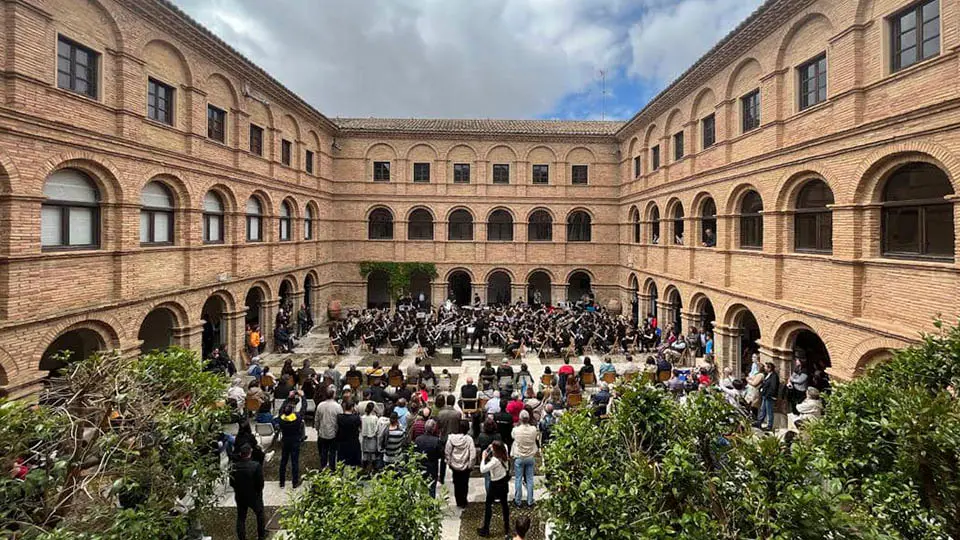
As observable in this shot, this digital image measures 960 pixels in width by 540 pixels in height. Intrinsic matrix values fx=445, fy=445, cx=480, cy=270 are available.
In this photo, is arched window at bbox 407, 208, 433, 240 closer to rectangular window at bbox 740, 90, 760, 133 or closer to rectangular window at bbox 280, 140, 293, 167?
rectangular window at bbox 280, 140, 293, 167

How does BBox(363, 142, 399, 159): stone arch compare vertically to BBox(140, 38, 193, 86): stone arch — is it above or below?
above

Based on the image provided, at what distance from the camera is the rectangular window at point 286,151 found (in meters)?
21.7

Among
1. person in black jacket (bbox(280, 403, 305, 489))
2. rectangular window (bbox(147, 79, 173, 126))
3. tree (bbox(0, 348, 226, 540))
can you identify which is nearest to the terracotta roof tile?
rectangular window (bbox(147, 79, 173, 126))

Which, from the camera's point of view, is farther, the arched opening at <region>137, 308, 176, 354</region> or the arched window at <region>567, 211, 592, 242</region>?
the arched window at <region>567, 211, 592, 242</region>

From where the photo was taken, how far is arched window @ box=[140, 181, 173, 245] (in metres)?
13.4

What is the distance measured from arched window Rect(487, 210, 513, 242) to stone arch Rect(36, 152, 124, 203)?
754 inches

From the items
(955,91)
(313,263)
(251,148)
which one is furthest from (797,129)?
(313,263)

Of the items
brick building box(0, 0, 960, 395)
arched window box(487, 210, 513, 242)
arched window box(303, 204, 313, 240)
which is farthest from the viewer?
arched window box(487, 210, 513, 242)

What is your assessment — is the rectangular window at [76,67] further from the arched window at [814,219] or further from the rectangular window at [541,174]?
the rectangular window at [541,174]

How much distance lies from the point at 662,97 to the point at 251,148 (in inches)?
727

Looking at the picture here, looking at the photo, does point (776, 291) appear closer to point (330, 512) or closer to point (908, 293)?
point (908, 293)

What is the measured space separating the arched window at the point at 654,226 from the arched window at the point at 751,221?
689 cm

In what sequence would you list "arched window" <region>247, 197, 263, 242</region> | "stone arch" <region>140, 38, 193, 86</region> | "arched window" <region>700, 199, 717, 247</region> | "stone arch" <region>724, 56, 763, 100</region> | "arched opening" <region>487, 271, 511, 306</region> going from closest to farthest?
1. "stone arch" <region>140, 38, 193, 86</region>
2. "stone arch" <region>724, 56, 763, 100</region>
3. "arched window" <region>700, 199, 717, 247</region>
4. "arched window" <region>247, 197, 263, 242</region>
5. "arched opening" <region>487, 271, 511, 306</region>

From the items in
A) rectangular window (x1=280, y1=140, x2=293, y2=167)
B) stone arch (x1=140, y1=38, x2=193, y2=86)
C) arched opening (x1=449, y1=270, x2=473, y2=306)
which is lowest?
arched opening (x1=449, y1=270, x2=473, y2=306)
